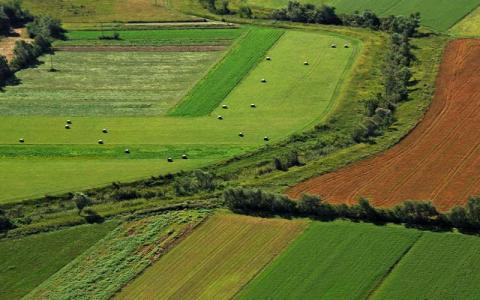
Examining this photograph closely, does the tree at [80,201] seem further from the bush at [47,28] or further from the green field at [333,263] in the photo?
the bush at [47,28]

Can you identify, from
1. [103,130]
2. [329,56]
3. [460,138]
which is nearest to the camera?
[460,138]

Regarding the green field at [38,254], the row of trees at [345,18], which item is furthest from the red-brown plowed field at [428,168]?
the row of trees at [345,18]

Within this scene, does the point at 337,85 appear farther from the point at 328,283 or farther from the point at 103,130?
the point at 328,283

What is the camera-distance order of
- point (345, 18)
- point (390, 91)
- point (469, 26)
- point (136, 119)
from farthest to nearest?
point (345, 18) → point (469, 26) → point (390, 91) → point (136, 119)

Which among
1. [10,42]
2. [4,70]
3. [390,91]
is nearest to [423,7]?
[390,91]

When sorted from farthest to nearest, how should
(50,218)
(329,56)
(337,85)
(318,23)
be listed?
1. (318,23)
2. (329,56)
3. (337,85)
4. (50,218)

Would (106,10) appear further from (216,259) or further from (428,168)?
(216,259)

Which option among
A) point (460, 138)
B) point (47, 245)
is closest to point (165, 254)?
Result: point (47, 245)
